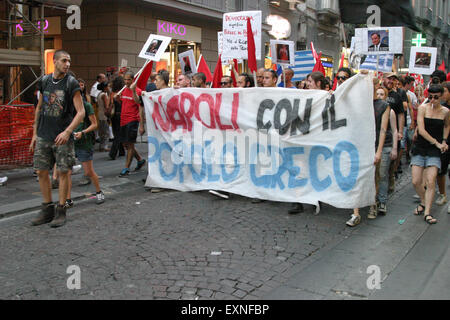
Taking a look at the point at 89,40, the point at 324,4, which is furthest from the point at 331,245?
the point at 324,4

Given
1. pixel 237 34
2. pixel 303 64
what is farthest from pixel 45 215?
pixel 303 64

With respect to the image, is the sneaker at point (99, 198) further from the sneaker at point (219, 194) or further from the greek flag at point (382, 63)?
the greek flag at point (382, 63)

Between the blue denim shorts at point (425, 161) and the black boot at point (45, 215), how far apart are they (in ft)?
15.6

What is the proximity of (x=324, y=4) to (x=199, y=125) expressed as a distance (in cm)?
2387

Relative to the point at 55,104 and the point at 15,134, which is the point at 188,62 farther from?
the point at 55,104

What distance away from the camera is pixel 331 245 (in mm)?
5117

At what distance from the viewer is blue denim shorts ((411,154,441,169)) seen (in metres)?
6.28

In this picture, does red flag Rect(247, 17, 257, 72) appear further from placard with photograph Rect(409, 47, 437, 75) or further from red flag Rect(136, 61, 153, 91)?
placard with photograph Rect(409, 47, 437, 75)

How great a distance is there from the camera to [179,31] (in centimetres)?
1744

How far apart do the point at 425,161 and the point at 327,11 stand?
23.3m

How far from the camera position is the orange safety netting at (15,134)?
893 centimetres

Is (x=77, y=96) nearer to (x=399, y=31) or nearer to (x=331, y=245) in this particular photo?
(x=331, y=245)

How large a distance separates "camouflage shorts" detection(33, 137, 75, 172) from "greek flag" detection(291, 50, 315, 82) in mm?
7853

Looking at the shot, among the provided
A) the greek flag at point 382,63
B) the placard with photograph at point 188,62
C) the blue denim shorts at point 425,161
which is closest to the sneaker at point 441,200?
the blue denim shorts at point 425,161
